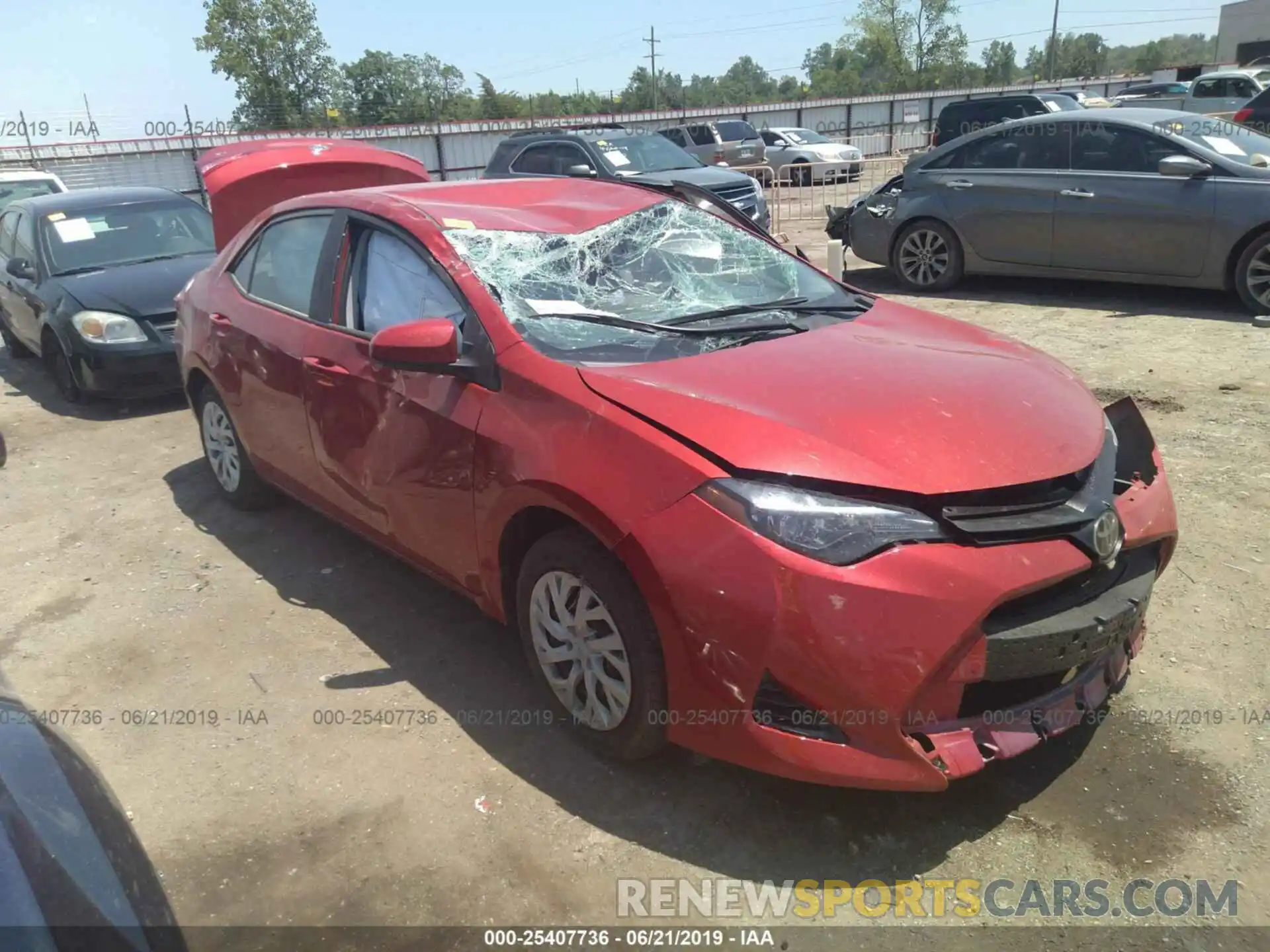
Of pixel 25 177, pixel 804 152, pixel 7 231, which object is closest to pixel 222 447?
pixel 7 231

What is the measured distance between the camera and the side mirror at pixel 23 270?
26.0 ft

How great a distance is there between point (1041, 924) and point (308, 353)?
3.25m

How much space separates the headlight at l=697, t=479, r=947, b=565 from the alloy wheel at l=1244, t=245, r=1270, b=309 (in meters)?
6.68

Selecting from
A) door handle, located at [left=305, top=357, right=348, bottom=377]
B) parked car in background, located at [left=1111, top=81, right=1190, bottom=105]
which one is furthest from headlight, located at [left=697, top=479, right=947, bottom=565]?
parked car in background, located at [left=1111, top=81, right=1190, bottom=105]

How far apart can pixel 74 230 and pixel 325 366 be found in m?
5.74

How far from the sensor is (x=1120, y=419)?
339 cm

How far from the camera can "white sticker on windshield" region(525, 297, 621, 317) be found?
331cm

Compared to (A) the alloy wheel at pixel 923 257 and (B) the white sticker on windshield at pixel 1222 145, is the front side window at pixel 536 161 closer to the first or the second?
(A) the alloy wheel at pixel 923 257

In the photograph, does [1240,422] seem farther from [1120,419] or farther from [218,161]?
[218,161]

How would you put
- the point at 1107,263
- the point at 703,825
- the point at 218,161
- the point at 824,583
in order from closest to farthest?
the point at 824,583 < the point at 703,825 < the point at 218,161 < the point at 1107,263

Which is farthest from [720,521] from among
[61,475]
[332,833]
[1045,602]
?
[61,475]

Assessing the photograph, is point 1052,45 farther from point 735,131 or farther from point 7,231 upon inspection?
point 7,231

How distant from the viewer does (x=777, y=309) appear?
11.8 ft

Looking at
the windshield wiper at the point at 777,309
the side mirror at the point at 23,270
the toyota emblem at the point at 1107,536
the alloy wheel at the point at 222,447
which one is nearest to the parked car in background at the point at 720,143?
the side mirror at the point at 23,270
